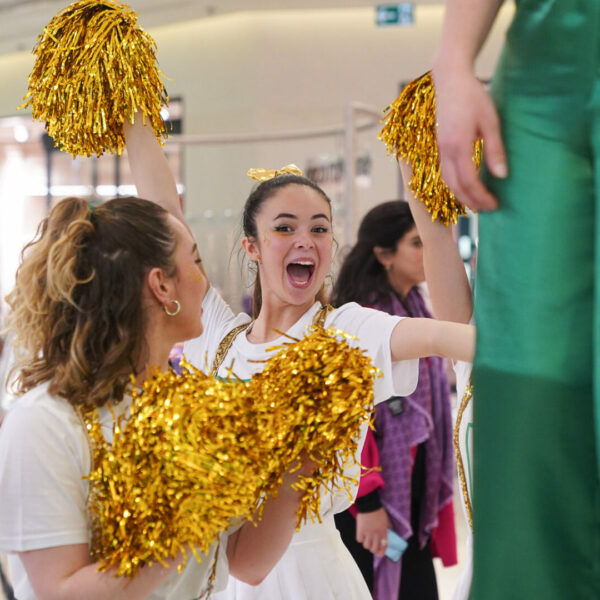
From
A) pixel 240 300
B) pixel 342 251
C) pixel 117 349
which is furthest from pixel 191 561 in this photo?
pixel 240 300

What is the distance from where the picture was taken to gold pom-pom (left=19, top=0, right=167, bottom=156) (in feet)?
4.79

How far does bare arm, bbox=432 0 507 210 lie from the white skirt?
2.82 feet

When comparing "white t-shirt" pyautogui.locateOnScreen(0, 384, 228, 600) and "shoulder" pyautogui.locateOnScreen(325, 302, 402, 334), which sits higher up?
"shoulder" pyautogui.locateOnScreen(325, 302, 402, 334)

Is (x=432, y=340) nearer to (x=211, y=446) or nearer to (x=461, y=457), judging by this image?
(x=461, y=457)

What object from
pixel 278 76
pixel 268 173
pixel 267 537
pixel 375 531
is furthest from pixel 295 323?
pixel 278 76

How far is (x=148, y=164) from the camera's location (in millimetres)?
1565

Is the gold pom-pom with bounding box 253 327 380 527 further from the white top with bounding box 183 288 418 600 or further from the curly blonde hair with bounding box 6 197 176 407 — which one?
the white top with bounding box 183 288 418 600

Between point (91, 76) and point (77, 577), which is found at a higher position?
point (91, 76)

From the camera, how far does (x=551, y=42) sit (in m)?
0.75

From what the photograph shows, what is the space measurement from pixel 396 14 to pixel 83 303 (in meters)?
6.06

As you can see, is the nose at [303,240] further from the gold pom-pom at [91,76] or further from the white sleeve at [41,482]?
→ the white sleeve at [41,482]

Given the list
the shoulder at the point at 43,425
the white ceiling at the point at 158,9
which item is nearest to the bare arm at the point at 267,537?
the shoulder at the point at 43,425

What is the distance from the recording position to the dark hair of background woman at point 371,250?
97.4 inches

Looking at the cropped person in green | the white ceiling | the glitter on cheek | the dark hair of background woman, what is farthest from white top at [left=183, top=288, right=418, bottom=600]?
the white ceiling
